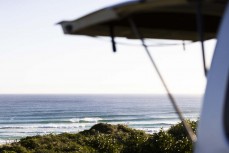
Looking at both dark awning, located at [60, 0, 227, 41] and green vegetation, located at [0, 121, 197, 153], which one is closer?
dark awning, located at [60, 0, 227, 41]

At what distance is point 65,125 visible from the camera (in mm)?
97188

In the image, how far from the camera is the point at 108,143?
33344 millimetres

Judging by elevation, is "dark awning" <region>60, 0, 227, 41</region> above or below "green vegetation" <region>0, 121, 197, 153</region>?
above

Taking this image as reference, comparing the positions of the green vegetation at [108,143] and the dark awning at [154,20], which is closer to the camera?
the dark awning at [154,20]

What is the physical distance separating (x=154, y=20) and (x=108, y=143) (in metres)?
28.7

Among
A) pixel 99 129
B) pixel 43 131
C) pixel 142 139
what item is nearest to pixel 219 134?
pixel 142 139

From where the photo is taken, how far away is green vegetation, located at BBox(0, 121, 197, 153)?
93.1 feet

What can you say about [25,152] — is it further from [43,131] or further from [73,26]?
[43,131]

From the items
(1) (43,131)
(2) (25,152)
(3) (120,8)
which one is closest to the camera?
(3) (120,8)

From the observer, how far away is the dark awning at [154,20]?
3920mm

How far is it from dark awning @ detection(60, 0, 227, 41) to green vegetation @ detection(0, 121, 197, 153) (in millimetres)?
21852

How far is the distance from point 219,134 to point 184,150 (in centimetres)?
2496

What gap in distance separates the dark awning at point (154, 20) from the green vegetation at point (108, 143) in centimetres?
2185

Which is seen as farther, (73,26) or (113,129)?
(113,129)
